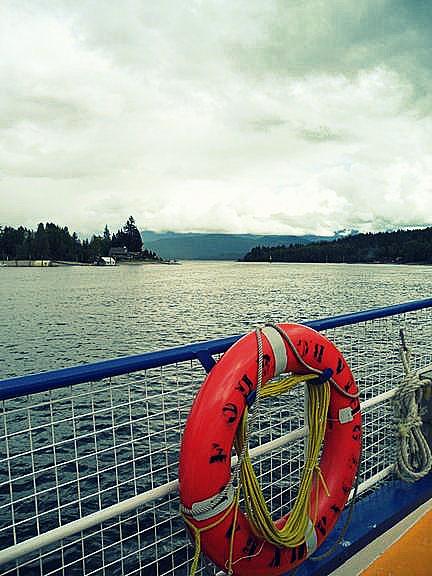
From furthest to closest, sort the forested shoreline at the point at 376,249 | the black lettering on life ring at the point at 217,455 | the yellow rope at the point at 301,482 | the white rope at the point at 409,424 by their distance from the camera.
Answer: the forested shoreline at the point at 376,249 → the white rope at the point at 409,424 → the yellow rope at the point at 301,482 → the black lettering on life ring at the point at 217,455

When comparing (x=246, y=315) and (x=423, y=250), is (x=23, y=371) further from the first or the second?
(x=423, y=250)

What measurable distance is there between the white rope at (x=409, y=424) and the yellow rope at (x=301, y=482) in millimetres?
608

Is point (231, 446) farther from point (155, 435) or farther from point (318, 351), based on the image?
point (318, 351)

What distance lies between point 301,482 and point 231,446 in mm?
441

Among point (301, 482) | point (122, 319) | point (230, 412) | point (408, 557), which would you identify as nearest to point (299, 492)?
point (301, 482)

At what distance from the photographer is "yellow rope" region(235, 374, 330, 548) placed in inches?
59.4

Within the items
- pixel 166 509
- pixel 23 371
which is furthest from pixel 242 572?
pixel 23 371

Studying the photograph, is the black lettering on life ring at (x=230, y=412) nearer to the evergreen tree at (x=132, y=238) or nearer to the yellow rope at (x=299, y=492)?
the yellow rope at (x=299, y=492)

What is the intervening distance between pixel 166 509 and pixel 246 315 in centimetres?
1926

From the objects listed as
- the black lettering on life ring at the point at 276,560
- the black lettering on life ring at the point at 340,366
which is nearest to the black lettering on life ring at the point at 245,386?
the black lettering on life ring at the point at 340,366

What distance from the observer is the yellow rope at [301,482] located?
59.4 inches

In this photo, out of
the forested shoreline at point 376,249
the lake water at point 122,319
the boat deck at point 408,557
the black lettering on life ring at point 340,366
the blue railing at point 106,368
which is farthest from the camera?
the forested shoreline at point 376,249

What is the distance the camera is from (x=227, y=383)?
143 centimetres

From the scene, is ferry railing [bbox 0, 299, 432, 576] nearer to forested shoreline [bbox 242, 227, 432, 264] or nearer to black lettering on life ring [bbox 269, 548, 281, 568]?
black lettering on life ring [bbox 269, 548, 281, 568]
